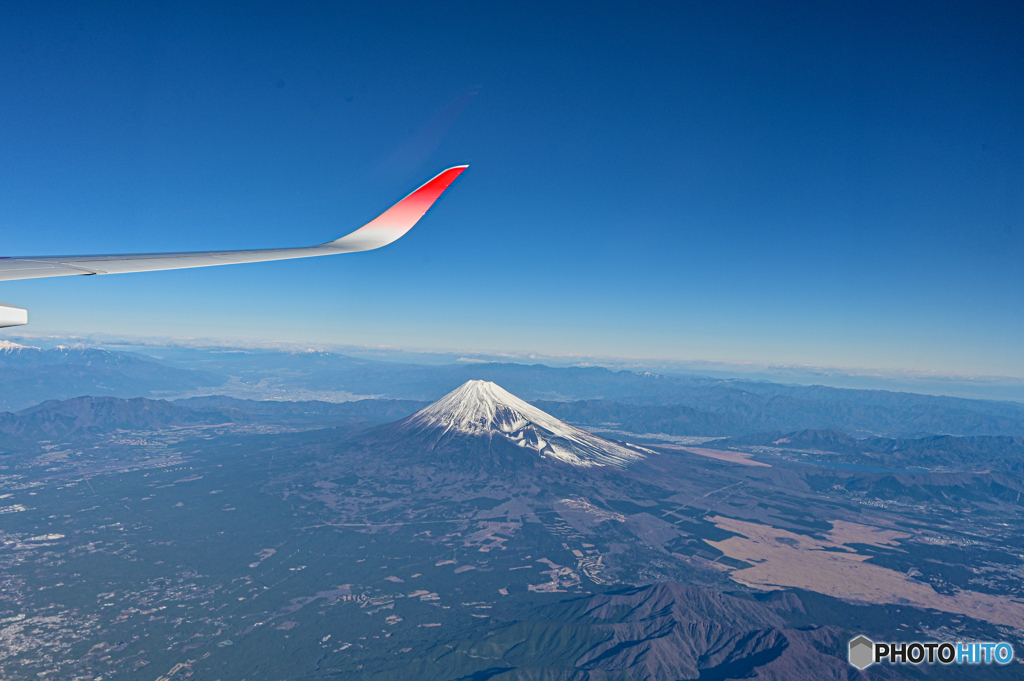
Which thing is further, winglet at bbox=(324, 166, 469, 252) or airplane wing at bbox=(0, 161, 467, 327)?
winglet at bbox=(324, 166, 469, 252)

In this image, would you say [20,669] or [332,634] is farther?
[332,634]

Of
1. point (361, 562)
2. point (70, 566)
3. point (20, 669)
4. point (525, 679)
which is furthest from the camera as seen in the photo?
point (361, 562)

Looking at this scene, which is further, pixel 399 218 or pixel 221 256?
pixel 399 218

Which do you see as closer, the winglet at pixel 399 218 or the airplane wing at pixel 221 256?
the airplane wing at pixel 221 256

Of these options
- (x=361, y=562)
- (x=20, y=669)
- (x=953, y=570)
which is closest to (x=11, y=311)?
(x=20, y=669)

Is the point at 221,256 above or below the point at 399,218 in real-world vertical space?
below

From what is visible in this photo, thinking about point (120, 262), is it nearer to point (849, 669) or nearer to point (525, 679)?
point (525, 679)
